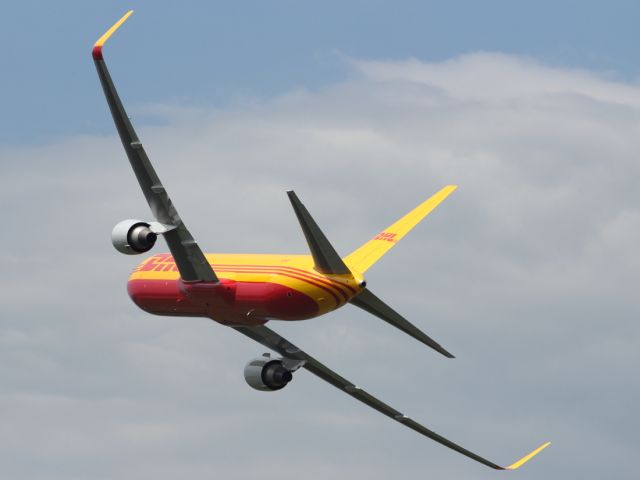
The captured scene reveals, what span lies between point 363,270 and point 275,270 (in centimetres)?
496

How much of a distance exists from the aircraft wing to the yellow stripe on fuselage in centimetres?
846

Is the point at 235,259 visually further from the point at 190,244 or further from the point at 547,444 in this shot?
the point at 547,444

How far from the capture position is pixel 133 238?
3278 inches

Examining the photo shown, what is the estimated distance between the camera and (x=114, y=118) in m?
79.2

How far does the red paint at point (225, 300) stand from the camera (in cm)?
8294

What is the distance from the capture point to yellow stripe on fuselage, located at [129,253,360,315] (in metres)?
82.5

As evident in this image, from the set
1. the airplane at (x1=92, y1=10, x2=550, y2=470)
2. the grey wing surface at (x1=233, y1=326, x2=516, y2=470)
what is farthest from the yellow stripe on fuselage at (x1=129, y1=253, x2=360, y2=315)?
the grey wing surface at (x1=233, y1=326, x2=516, y2=470)

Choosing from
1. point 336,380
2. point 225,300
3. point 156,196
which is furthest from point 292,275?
point 336,380

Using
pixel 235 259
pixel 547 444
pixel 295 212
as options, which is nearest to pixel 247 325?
pixel 235 259

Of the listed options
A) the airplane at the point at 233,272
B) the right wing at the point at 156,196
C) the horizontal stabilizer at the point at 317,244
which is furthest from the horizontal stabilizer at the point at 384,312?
the right wing at the point at 156,196

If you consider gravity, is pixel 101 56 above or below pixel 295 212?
above

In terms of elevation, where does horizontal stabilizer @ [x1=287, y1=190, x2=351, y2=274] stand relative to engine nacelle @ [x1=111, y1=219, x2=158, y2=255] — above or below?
below

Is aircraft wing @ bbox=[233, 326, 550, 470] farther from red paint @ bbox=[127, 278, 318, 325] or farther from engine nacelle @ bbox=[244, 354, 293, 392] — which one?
red paint @ bbox=[127, 278, 318, 325]

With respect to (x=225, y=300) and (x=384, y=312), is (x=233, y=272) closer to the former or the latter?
(x=225, y=300)
